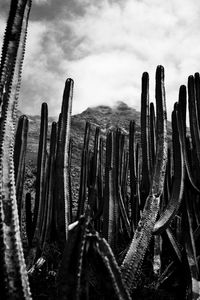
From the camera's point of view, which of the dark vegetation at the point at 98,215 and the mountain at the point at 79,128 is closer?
the dark vegetation at the point at 98,215

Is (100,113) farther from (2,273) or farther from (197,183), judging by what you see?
(2,273)

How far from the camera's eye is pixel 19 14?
1646mm

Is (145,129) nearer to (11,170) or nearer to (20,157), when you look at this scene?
(20,157)

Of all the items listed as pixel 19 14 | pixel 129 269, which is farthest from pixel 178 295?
pixel 19 14

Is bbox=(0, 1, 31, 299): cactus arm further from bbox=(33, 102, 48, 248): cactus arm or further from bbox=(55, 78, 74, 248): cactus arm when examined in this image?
bbox=(33, 102, 48, 248): cactus arm

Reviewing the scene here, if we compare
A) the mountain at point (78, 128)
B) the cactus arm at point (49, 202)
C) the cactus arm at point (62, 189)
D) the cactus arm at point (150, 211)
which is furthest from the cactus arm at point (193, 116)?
the mountain at point (78, 128)

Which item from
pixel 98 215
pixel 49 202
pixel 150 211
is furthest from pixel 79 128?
pixel 150 211

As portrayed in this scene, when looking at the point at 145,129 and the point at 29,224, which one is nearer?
the point at 145,129

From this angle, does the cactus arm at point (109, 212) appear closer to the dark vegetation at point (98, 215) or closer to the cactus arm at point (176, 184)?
the dark vegetation at point (98, 215)

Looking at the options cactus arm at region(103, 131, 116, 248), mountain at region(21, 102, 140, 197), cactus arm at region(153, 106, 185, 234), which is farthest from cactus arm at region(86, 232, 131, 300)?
mountain at region(21, 102, 140, 197)

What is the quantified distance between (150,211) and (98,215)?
2551 mm

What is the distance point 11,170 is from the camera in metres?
1.39

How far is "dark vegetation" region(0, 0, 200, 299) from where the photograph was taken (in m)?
1.30

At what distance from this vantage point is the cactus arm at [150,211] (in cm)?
184
